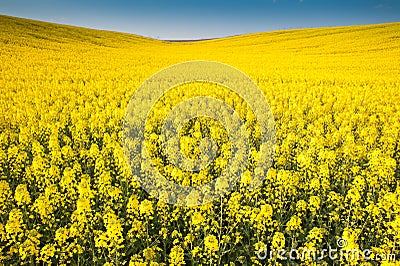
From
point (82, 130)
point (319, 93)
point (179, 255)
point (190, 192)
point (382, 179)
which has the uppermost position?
point (319, 93)

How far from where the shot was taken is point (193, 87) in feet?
47.3

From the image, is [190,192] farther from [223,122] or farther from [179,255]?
[223,122]

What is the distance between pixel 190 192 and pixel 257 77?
1553 cm

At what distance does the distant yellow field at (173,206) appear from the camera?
401cm

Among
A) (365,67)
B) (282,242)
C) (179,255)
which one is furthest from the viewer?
(365,67)

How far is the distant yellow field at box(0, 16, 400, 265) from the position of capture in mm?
4012

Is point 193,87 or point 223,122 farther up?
point 193,87

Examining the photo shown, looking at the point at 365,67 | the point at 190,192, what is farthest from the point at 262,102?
the point at 365,67

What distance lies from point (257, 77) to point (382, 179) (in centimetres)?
1453

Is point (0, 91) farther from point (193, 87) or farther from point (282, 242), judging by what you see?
point (282, 242)

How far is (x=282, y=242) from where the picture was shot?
3.83 meters

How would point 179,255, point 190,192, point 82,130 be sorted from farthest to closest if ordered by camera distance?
point 82,130
point 190,192
point 179,255

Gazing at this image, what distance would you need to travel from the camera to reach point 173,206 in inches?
198

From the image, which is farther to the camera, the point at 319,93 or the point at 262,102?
the point at 319,93
